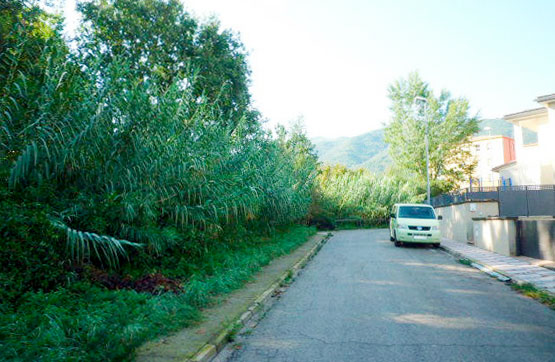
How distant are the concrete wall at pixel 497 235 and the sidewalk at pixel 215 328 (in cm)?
848

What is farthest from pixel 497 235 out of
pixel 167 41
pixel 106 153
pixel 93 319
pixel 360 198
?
pixel 360 198

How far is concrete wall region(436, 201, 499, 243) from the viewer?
65.0ft

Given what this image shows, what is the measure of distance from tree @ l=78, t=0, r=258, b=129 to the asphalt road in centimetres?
1765

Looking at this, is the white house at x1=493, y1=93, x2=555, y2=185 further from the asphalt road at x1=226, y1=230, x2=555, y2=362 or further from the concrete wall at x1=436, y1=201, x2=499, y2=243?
the asphalt road at x1=226, y1=230, x2=555, y2=362

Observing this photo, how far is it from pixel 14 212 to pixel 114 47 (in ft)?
74.1

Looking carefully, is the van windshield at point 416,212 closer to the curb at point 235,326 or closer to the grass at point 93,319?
the curb at point 235,326

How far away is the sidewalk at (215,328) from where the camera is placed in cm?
Answer: 478

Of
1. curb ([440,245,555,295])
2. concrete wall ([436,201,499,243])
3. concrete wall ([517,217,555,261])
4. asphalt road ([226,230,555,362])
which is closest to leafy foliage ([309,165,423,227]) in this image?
concrete wall ([436,201,499,243])

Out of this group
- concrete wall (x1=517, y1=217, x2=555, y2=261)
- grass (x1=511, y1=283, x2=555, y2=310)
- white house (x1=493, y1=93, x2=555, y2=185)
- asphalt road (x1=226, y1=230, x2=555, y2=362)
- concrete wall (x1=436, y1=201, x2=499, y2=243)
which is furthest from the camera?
white house (x1=493, y1=93, x2=555, y2=185)

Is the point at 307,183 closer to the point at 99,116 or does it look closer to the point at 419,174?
the point at 99,116

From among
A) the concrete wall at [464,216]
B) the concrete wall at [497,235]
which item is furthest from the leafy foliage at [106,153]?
the concrete wall at [464,216]

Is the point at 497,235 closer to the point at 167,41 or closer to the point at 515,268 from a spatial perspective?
the point at 515,268

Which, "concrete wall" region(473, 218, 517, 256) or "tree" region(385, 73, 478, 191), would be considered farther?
"tree" region(385, 73, 478, 191)

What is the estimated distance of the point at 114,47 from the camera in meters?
25.9
